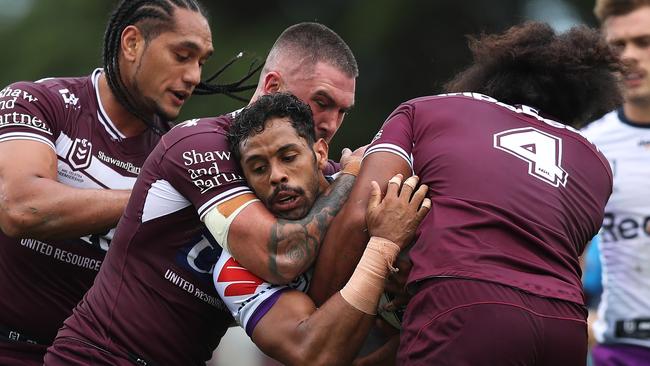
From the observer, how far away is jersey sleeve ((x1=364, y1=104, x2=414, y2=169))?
14.5ft

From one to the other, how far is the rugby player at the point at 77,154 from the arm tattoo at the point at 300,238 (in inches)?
43.9

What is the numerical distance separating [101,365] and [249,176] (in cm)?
96

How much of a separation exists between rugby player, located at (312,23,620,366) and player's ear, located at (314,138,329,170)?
1.11 ft

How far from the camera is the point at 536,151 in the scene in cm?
436

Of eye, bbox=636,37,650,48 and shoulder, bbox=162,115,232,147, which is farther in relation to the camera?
eye, bbox=636,37,650,48

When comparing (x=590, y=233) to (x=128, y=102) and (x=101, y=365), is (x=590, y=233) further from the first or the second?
(x=128, y=102)

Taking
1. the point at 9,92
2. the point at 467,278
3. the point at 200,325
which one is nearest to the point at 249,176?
the point at 200,325

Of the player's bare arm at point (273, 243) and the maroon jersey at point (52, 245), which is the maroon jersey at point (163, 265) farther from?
the maroon jersey at point (52, 245)

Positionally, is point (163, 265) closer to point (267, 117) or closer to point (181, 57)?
point (267, 117)

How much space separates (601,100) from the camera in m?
4.75

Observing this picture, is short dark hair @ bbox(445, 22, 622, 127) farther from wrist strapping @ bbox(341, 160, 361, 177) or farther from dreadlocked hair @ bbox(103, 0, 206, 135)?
dreadlocked hair @ bbox(103, 0, 206, 135)

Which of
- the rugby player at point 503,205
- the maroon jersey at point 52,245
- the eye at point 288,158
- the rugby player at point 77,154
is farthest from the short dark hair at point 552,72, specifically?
the maroon jersey at point 52,245

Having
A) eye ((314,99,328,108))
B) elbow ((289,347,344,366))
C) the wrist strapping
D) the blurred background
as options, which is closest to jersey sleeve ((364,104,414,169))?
the wrist strapping

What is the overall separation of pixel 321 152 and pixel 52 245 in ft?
4.96
